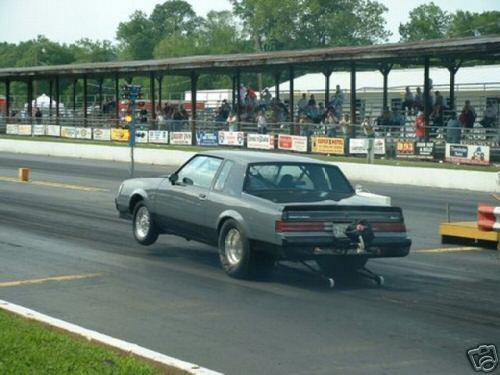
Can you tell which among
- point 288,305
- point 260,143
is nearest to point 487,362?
point 288,305

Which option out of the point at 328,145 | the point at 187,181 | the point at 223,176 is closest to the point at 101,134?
the point at 328,145

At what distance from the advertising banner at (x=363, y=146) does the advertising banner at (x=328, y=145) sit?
43cm

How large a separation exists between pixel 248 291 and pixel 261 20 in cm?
12088

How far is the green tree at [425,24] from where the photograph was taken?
129 m

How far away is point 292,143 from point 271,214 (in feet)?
87.1

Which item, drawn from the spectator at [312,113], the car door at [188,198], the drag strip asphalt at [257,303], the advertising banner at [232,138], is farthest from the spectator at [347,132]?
the car door at [188,198]

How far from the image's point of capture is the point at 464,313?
9734 millimetres

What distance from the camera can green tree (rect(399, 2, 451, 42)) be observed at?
12875 cm

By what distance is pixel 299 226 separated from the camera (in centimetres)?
1096

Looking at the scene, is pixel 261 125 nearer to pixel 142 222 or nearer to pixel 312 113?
pixel 312 113

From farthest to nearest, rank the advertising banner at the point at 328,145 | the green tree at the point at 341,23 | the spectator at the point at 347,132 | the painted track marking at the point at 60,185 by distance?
the green tree at the point at 341,23, the advertising banner at the point at 328,145, the spectator at the point at 347,132, the painted track marking at the point at 60,185

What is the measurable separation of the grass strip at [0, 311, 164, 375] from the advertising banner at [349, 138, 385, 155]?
2628cm

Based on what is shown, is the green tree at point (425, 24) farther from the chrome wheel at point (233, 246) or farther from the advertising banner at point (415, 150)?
the chrome wheel at point (233, 246)

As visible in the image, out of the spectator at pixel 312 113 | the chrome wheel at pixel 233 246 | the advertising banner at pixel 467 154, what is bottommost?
the chrome wheel at pixel 233 246
